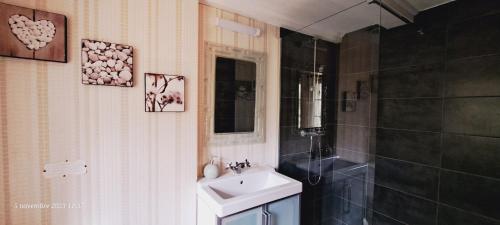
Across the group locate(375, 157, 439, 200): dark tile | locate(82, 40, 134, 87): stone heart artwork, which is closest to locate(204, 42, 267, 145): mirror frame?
locate(82, 40, 134, 87): stone heart artwork

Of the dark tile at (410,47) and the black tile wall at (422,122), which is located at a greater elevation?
the dark tile at (410,47)

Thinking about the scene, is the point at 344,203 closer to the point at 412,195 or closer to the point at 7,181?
the point at 412,195

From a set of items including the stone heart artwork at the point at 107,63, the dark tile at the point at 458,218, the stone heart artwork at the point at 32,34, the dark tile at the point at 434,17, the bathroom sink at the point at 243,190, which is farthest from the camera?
the dark tile at the point at 434,17

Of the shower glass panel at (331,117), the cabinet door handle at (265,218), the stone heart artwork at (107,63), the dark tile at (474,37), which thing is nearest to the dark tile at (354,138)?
the shower glass panel at (331,117)

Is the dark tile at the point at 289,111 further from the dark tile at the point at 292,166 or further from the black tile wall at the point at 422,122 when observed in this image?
the dark tile at the point at 292,166

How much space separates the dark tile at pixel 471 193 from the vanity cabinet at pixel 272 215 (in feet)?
3.94

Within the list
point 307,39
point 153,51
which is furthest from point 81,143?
point 307,39

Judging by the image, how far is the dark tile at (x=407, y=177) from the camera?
1656 mm

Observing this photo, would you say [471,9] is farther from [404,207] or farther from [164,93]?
[164,93]

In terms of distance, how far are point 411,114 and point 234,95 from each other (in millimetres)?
1632

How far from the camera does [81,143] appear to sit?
1.22 metres

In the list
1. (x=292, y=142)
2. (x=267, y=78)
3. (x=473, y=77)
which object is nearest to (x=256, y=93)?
(x=267, y=78)

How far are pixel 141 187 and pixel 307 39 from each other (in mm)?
2073

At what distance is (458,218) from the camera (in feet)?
4.98
